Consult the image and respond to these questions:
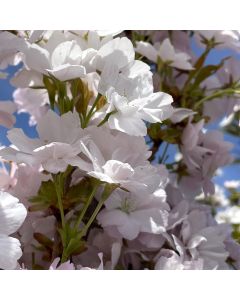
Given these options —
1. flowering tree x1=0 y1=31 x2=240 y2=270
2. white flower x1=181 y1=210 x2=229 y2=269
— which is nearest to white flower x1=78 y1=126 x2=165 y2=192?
flowering tree x1=0 y1=31 x2=240 y2=270

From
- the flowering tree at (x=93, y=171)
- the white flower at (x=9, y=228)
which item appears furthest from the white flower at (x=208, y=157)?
the white flower at (x=9, y=228)

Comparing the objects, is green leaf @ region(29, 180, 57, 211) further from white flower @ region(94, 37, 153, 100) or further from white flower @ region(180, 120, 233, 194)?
white flower @ region(180, 120, 233, 194)

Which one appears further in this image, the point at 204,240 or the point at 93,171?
the point at 204,240

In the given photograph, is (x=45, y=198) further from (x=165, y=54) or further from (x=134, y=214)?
(x=165, y=54)

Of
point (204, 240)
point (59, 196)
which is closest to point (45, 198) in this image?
point (59, 196)

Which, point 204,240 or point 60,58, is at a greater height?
point 60,58

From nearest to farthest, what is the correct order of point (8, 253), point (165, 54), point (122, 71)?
1. point (8, 253)
2. point (122, 71)
3. point (165, 54)

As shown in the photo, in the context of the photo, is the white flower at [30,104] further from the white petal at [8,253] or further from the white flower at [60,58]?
the white petal at [8,253]
